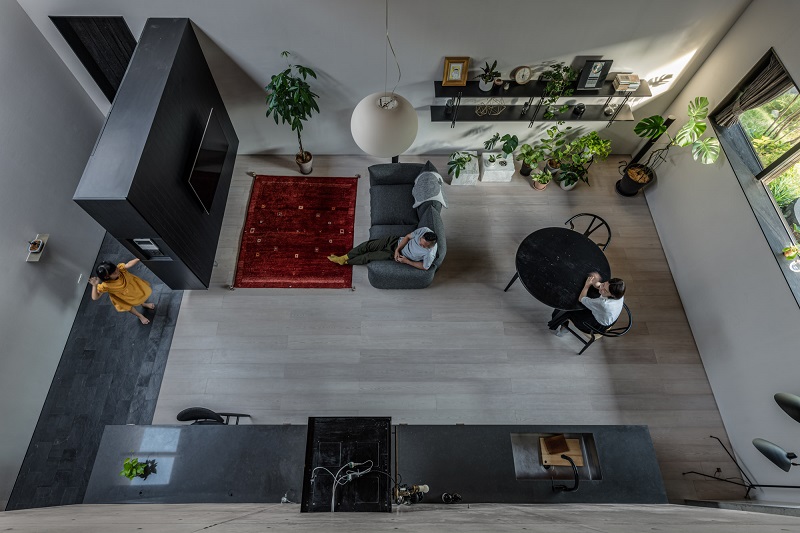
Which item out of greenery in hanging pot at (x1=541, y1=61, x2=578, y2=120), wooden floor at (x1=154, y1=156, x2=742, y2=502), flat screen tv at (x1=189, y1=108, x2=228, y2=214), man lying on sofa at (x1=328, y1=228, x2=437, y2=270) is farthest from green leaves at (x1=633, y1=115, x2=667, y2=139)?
flat screen tv at (x1=189, y1=108, x2=228, y2=214)

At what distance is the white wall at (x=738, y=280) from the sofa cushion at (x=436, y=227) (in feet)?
9.16

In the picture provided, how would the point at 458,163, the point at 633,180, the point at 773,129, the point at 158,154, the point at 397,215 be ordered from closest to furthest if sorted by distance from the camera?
the point at 158,154, the point at 773,129, the point at 397,215, the point at 458,163, the point at 633,180

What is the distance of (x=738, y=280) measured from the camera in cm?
391

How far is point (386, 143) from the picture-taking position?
2.72 meters

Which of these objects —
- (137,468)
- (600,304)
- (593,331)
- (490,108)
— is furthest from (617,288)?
(137,468)

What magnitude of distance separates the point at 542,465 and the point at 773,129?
12.1ft

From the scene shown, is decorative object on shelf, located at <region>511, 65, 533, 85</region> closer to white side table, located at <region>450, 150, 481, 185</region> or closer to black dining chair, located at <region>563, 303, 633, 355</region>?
white side table, located at <region>450, 150, 481, 185</region>

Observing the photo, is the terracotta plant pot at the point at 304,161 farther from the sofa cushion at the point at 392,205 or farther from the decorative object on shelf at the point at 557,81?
the decorative object on shelf at the point at 557,81

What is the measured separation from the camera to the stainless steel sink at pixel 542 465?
3123mm

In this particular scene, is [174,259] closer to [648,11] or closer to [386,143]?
[386,143]

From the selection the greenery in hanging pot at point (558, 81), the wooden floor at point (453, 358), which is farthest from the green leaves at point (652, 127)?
the wooden floor at point (453, 358)

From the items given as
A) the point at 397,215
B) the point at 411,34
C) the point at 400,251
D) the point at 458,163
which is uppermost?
the point at 411,34

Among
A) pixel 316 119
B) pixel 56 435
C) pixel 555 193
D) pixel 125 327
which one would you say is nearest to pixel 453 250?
pixel 555 193

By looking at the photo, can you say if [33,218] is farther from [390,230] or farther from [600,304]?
[600,304]
